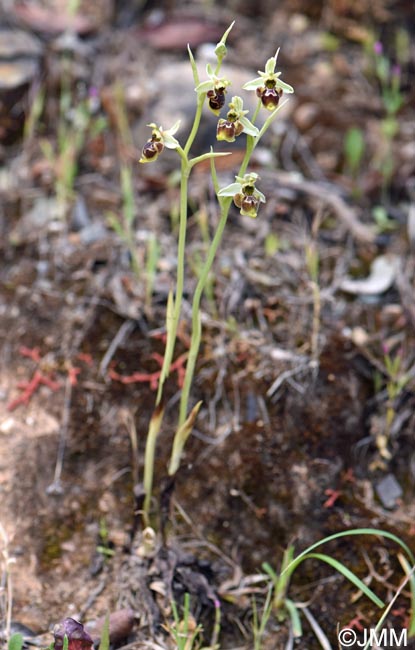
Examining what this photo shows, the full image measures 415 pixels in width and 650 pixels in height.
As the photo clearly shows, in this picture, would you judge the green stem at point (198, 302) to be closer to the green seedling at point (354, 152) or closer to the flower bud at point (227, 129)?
the flower bud at point (227, 129)

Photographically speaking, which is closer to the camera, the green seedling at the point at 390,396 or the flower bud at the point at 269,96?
the flower bud at the point at 269,96

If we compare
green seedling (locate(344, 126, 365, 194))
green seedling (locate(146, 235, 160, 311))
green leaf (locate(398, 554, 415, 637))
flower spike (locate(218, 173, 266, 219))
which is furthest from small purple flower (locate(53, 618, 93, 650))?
green seedling (locate(344, 126, 365, 194))

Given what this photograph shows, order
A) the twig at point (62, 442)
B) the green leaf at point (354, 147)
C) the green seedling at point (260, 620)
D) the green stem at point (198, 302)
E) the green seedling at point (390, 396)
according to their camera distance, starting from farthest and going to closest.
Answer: the green leaf at point (354, 147) → the green seedling at point (390, 396) → the twig at point (62, 442) → the green seedling at point (260, 620) → the green stem at point (198, 302)

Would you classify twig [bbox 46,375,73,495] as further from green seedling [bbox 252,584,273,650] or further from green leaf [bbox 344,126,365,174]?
green leaf [bbox 344,126,365,174]

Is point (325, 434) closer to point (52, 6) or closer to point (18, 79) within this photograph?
point (18, 79)

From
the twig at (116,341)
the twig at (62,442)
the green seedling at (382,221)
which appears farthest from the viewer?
the green seedling at (382,221)

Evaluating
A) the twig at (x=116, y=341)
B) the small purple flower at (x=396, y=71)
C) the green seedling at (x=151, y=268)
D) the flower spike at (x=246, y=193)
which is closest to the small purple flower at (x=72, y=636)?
the twig at (x=116, y=341)

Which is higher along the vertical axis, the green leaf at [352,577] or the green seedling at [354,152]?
the green seedling at [354,152]

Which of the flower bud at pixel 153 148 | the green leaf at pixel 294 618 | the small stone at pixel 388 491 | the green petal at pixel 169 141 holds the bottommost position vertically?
the green leaf at pixel 294 618
